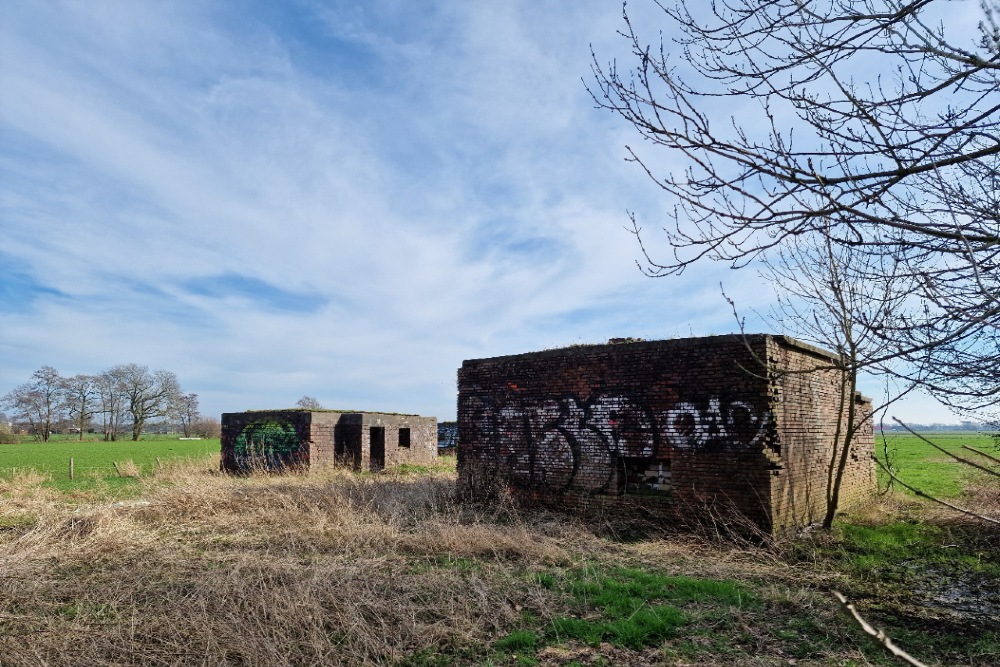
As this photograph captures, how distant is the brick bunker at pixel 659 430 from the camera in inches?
404

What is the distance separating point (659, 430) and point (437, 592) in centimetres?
569

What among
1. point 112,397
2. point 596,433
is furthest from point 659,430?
point 112,397

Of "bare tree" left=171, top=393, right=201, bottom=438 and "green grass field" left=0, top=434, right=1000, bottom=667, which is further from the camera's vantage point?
"bare tree" left=171, top=393, right=201, bottom=438

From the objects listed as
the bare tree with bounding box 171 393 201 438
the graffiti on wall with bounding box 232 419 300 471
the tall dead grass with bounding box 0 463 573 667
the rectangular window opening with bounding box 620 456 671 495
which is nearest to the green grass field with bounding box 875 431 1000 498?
the rectangular window opening with bounding box 620 456 671 495

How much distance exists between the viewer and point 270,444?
79.4ft

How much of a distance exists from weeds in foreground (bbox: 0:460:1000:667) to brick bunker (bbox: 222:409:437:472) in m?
12.1

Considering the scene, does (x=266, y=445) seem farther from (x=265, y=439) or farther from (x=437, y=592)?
(x=437, y=592)

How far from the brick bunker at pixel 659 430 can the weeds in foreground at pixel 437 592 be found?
888mm

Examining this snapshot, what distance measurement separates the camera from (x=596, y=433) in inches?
468

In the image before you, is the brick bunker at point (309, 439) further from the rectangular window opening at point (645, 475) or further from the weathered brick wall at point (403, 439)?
the rectangular window opening at point (645, 475)

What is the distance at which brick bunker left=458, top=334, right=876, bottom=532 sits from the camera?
10266 millimetres

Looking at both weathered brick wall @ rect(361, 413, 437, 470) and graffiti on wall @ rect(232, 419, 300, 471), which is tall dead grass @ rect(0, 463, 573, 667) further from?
weathered brick wall @ rect(361, 413, 437, 470)

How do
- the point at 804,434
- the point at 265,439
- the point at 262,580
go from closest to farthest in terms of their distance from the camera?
the point at 262,580
the point at 804,434
the point at 265,439

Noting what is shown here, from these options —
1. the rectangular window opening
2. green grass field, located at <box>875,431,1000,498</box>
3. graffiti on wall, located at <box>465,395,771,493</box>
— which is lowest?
green grass field, located at <box>875,431,1000,498</box>
